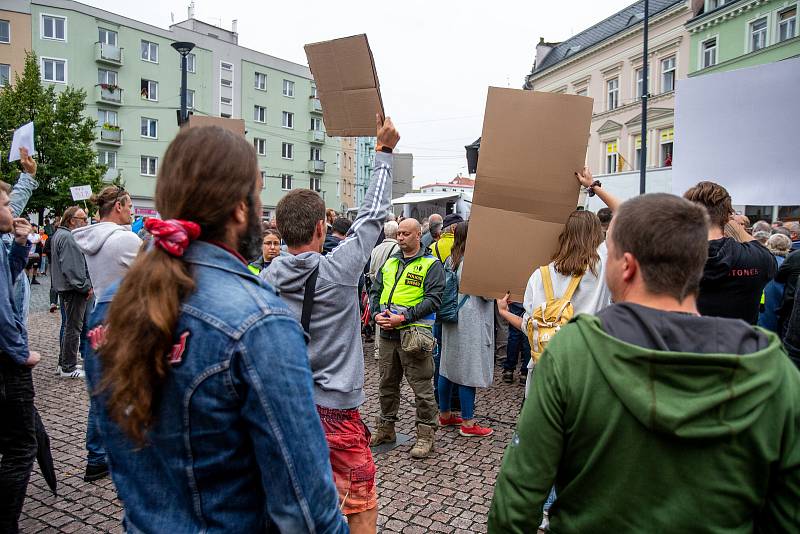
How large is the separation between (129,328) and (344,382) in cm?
174

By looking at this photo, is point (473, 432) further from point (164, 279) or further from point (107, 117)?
point (107, 117)

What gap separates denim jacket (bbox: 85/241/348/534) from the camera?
130cm

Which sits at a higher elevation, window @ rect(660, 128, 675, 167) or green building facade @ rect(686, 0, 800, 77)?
green building facade @ rect(686, 0, 800, 77)

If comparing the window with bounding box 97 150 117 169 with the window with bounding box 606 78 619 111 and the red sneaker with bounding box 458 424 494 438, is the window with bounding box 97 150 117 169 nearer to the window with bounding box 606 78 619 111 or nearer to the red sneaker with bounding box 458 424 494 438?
the window with bounding box 606 78 619 111

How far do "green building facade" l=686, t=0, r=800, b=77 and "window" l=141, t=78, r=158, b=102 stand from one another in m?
34.6

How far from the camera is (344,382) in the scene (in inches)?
115

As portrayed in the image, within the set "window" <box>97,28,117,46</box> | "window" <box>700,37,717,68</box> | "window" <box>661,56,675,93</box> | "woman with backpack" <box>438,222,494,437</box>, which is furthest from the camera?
"window" <box>97,28,117,46</box>

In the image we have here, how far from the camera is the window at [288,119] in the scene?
5012cm

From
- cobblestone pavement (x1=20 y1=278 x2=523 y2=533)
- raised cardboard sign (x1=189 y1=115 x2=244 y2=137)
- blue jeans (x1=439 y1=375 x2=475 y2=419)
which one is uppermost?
raised cardboard sign (x1=189 y1=115 x2=244 y2=137)

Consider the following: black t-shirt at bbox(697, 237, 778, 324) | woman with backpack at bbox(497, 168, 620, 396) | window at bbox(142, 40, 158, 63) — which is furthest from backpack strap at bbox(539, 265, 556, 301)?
window at bbox(142, 40, 158, 63)

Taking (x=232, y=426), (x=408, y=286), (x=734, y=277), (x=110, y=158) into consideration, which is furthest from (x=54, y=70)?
(x=232, y=426)

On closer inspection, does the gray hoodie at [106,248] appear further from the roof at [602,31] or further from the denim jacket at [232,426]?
the roof at [602,31]

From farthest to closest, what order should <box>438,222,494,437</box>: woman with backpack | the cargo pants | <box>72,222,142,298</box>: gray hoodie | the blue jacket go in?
<box>438,222,494,437</box>: woman with backpack → the cargo pants → <box>72,222,142,298</box>: gray hoodie → the blue jacket

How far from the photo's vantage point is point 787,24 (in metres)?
23.5
